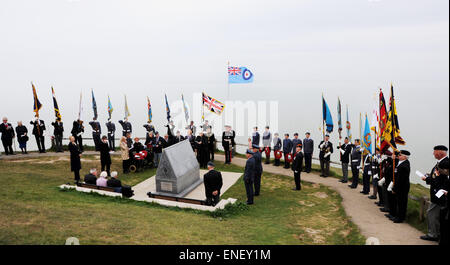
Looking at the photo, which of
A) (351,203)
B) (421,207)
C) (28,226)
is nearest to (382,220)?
(421,207)

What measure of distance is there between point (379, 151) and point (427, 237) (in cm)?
342

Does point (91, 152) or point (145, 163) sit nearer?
point (145, 163)

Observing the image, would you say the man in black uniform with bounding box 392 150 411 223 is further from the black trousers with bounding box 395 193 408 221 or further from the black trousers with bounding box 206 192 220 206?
the black trousers with bounding box 206 192 220 206

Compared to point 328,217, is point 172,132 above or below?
above

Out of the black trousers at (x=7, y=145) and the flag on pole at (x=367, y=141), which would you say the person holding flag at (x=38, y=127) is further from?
the flag on pole at (x=367, y=141)

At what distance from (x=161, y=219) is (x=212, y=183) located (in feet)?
7.25

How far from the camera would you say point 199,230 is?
7609 mm

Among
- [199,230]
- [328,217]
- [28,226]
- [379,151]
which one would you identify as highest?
[379,151]

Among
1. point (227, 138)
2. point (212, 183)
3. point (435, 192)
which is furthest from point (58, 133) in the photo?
point (435, 192)

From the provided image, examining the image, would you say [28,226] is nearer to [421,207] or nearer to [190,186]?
[190,186]

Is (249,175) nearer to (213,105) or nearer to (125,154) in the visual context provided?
(125,154)

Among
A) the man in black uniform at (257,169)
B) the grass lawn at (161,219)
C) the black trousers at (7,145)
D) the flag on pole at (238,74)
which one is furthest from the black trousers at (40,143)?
the man in black uniform at (257,169)

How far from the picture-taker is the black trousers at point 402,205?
8570mm
